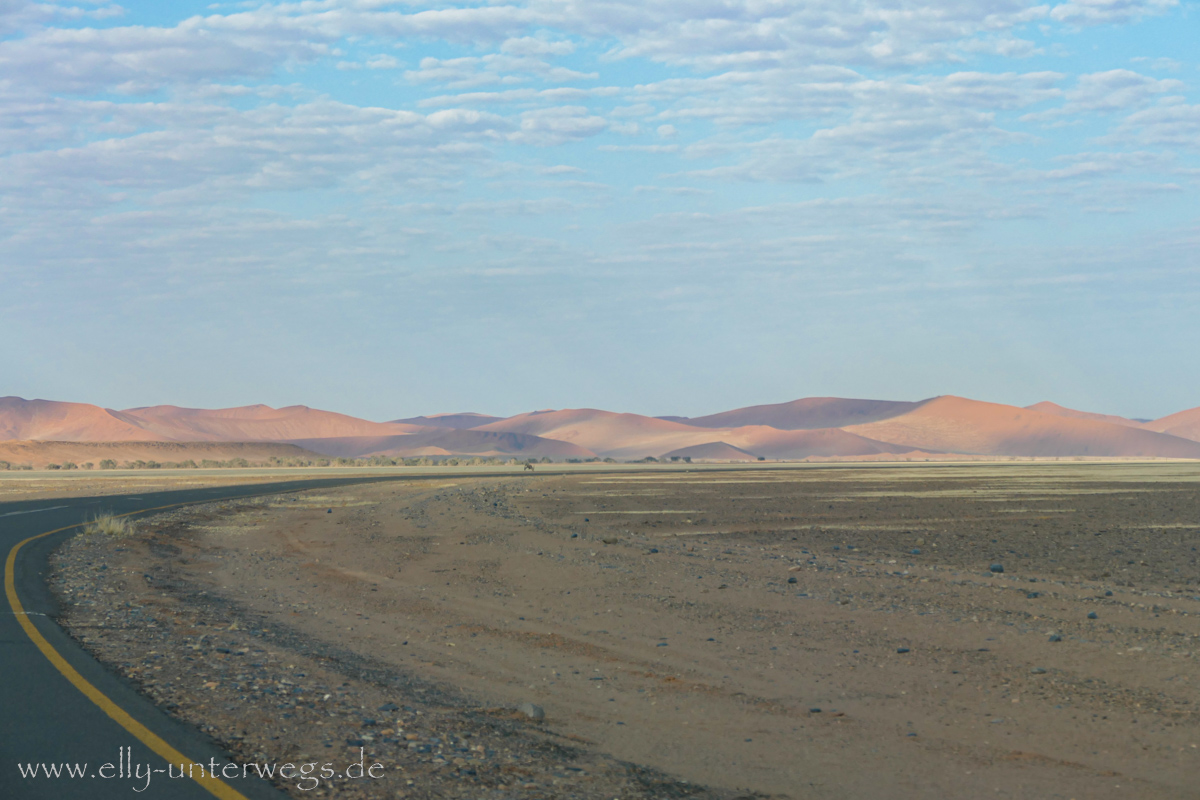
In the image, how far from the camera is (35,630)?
39.2 ft

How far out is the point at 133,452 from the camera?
5423 inches

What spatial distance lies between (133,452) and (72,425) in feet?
211

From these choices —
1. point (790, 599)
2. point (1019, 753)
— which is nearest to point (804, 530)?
point (790, 599)

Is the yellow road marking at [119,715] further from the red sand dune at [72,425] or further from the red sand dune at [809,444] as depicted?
the red sand dune at [72,425]

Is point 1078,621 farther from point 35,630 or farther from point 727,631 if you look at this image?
point 35,630

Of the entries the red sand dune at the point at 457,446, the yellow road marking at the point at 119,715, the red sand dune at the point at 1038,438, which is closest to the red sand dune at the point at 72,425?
the red sand dune at the point at 457,446

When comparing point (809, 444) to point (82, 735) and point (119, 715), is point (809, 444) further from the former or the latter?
point (82, 735)

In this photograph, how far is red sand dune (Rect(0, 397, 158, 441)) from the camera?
18312cm

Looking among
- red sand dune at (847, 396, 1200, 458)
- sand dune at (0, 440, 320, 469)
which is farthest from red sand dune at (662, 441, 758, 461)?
sand dune at (0, 440, 320, 469)

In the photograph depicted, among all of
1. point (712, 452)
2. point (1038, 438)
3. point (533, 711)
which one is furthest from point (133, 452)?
point (1038, 438)

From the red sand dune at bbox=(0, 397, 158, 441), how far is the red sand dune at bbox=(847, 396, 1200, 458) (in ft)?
490

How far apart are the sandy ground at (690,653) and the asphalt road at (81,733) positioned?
386mm

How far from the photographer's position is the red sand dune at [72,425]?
183 m

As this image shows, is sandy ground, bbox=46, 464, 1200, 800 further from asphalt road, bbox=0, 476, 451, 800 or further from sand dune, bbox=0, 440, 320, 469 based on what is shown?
sand dune, bbox=0, 440, 320, 469
